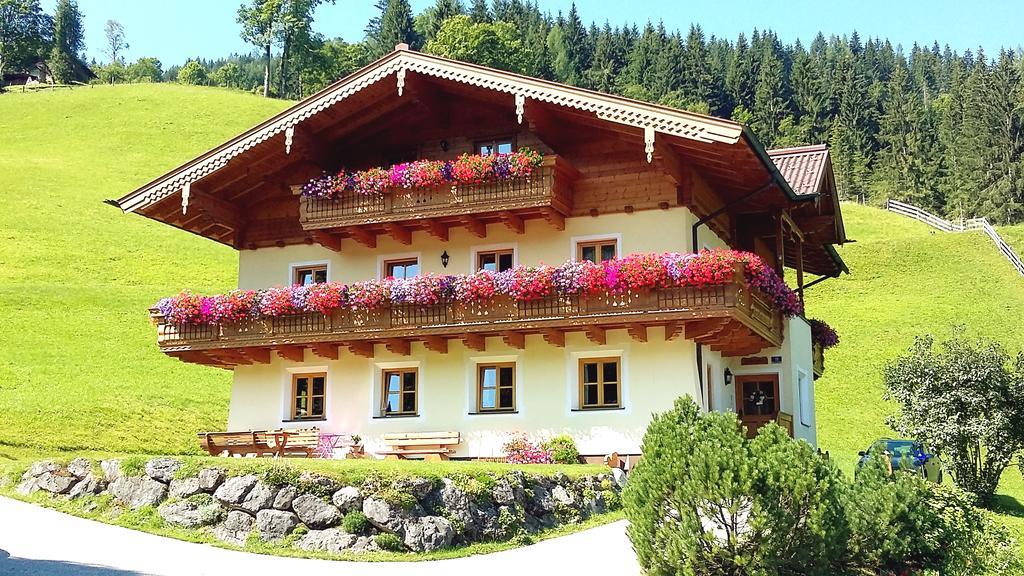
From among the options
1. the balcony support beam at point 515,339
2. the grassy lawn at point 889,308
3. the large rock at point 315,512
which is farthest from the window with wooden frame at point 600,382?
the grassy lawn at point 889,308

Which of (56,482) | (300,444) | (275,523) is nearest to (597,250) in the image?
(300,444)

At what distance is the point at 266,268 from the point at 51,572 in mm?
14604

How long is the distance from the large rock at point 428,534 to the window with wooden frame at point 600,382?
780cm

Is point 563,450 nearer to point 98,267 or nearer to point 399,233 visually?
point 399,233

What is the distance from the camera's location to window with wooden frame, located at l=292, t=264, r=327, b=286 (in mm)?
26797

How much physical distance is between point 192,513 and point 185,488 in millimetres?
506

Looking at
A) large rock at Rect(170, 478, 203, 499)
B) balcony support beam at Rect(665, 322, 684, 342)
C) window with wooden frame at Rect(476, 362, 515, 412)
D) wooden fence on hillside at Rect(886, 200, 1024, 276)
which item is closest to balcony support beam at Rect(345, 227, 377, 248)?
window with wooden frame at Rect(476, 362, 515, 412)

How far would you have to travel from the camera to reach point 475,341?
932 inches

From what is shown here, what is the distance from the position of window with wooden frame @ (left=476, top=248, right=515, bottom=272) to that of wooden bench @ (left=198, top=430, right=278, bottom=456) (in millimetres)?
6353

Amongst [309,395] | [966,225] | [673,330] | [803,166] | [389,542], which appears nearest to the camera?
[389,542]

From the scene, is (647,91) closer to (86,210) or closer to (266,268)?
(86,210)

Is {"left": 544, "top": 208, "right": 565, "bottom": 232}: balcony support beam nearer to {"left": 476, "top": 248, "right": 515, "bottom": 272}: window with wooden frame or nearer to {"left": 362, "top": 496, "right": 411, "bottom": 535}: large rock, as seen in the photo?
{"left": 476, "top": 248, "right": 515, "bottom": 272}: window with wooden frame

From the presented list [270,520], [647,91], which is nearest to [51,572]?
[270,520]

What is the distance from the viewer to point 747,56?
12062 cm
